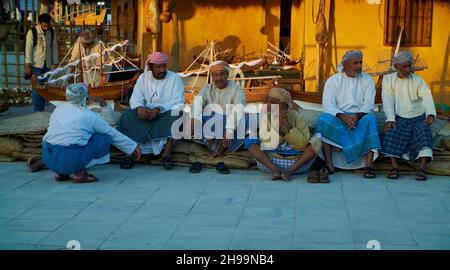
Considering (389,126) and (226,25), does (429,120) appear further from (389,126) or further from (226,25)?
(226,25)

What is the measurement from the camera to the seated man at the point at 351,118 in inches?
289

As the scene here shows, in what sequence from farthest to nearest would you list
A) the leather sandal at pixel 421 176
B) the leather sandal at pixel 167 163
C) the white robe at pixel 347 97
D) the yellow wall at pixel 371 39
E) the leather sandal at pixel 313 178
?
the yellow wall at pixel 371 39 < the leather sandal at pixel 167 163 < the white robe at pixel 347 97 < the leather sandal at pixel 421 176 < the leather sandal at pixel 313 178

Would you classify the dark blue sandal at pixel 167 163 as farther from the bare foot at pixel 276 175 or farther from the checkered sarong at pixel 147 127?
the bare foot at pixel 276 175

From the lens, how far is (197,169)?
759cm

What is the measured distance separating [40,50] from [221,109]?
14.0 feet

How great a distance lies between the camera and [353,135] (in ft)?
24.3

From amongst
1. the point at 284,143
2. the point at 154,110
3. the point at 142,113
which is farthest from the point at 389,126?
the point at 142,113

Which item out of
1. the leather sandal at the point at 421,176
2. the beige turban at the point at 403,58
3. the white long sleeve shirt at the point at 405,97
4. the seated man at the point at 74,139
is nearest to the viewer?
the seated man at the point at 74,139

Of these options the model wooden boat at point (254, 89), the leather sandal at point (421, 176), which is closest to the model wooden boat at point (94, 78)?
the model wooden boat at point (254, 89)

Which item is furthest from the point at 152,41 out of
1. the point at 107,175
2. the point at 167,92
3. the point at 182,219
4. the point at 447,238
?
the point at 447,238

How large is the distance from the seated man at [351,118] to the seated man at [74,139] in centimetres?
244

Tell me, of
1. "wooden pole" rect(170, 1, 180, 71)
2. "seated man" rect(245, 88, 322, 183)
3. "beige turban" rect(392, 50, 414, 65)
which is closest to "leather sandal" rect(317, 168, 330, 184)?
"seated man" rect(245, 88, 322, 183)

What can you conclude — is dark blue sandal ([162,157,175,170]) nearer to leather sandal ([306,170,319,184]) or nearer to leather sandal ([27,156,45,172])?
leather sandal ([27,156,45,172])

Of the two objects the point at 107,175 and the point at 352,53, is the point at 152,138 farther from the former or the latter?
the point at 352,53
